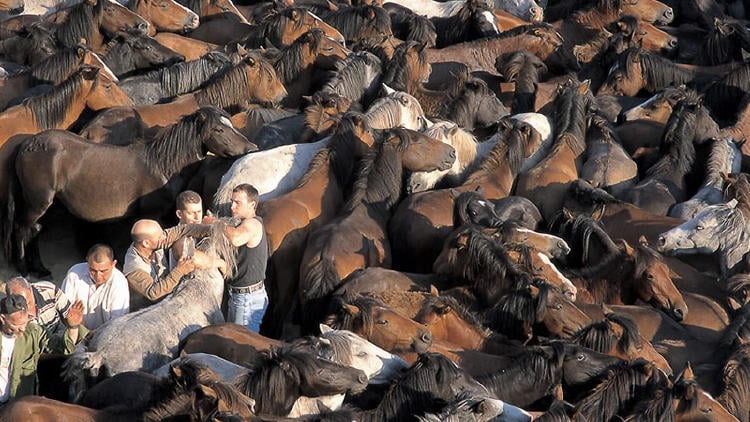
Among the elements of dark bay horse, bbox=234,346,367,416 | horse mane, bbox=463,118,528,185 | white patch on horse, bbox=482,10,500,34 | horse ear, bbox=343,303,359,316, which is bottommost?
white patch on horse, bbox=482,10,500,34

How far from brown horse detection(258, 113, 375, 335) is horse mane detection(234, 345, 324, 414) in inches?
83.0

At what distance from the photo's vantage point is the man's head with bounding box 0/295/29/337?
296 inches

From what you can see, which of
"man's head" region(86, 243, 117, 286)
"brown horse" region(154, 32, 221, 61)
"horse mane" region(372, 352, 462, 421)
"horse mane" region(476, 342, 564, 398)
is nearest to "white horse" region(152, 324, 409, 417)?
"horse mane" region(372, 352, 462, 421)

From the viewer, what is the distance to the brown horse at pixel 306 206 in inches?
377

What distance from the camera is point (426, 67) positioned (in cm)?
1305

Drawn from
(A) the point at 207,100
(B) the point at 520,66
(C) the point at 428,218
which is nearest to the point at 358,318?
(C) the point at 428,218

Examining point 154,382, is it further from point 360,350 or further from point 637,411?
point 637,411

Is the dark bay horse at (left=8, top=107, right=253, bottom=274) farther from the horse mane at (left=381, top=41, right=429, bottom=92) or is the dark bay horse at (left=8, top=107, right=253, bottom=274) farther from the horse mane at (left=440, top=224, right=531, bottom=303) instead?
the horse mane at (left=440, top=224, right=531, bottom=303)

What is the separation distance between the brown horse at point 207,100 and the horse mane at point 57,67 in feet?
3.23

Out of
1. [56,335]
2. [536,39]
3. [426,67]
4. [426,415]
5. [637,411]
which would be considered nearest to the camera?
[426,415]

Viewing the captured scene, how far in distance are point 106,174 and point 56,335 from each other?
8.79ft

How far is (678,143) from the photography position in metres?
11.8

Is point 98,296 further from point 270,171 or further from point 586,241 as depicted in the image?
point 586,241

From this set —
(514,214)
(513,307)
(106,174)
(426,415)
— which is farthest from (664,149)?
(426,415)
